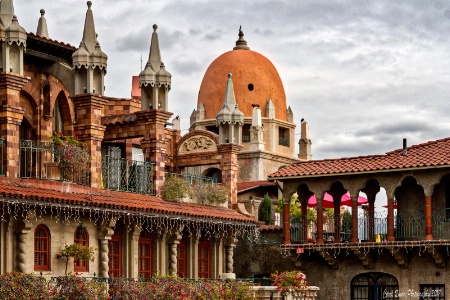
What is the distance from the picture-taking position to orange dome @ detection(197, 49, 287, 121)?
79.3 metres

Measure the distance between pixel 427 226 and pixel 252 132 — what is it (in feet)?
124

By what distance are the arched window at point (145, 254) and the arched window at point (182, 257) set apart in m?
1.99

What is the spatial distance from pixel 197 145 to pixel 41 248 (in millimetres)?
18823

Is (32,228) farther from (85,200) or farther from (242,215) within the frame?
(242,215)

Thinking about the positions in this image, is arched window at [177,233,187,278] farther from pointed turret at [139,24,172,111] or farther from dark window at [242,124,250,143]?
dark window at [242,124,250,143]

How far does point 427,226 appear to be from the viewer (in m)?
41.3

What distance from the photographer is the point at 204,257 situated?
42.9 m

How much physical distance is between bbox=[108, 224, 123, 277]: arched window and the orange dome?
137 feet

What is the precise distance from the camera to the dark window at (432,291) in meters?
42.1

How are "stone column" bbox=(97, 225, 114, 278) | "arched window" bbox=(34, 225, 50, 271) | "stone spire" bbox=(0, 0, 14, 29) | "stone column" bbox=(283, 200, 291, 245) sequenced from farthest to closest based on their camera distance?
1. "stone column" bbox=(283, 200, 291, 245)
2. "stone column" bbox=(97, 225, 114, 278)
3. "stone spire" bbox=(0, 0, 14, 29)
4. "arched window" bbox=(34, 225, 50, 271)

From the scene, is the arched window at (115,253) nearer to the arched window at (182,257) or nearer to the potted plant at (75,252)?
the potted plant at (75,252)

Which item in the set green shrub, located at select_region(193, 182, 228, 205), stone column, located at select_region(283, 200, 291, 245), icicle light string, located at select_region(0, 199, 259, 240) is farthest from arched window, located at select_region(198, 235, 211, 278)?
stone column, located at select_region(283, 200, 291, 245)

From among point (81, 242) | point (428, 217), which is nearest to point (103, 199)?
point (81, 242)

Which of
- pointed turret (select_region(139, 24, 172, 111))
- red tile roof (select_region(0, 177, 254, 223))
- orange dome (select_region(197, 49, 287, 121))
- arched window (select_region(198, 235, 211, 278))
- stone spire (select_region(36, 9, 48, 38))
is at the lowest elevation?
arched window (select_region(198, 235, 211, 278))
